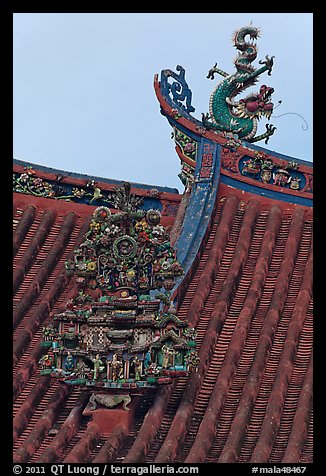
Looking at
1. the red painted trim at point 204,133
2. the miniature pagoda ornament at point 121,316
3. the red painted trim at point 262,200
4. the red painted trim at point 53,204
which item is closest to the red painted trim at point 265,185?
the red painted trim at point 262,200

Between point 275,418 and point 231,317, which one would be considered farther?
point 231,317

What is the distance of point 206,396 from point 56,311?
9.57 ft

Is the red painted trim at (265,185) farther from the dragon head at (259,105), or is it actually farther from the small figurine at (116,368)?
the small figurine at (116,368)

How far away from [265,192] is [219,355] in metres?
3.41

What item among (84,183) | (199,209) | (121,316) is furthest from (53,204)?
(121,316)

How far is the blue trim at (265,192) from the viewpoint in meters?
20.4

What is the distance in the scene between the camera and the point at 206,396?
17.6m

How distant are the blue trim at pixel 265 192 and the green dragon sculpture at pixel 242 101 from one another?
2.17ft
